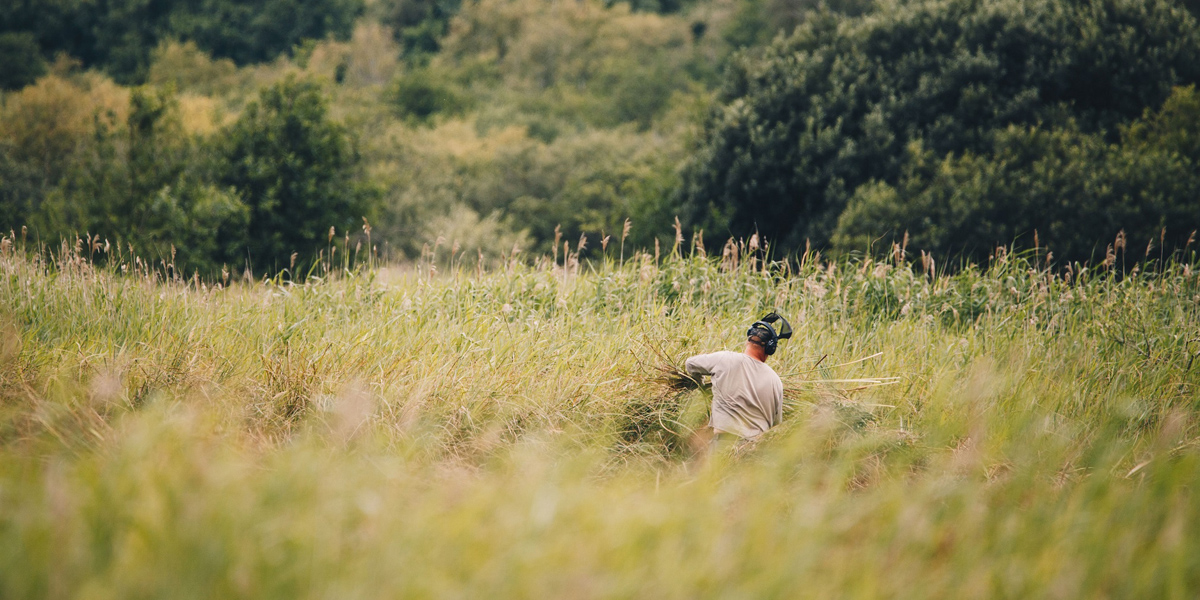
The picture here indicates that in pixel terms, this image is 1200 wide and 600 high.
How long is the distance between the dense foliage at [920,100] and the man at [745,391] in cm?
1136

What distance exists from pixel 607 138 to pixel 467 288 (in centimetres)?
2589

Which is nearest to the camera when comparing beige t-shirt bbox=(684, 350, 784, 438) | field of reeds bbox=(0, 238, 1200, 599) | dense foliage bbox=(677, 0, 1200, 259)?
field of reeds bbox=(0, 238, 1200, 599)

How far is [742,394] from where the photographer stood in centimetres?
490

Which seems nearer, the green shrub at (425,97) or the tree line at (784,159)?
the tree line at (784,159)

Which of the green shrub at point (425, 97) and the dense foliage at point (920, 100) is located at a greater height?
the dense foliage at point (920, 100)

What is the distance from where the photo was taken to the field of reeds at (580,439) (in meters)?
2.38

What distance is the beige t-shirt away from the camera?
4902 mm

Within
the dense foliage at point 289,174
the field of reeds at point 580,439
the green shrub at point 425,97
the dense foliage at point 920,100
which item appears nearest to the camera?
the field of reeds at point 580,439

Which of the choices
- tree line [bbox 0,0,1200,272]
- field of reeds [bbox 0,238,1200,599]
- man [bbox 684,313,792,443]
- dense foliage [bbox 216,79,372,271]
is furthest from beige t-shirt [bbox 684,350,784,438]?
dense foliage [bbox 216,79,372,271]

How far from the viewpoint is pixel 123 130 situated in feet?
63.4

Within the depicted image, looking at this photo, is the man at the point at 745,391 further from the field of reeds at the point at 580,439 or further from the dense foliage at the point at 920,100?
the dense foliage at the point at 920,100

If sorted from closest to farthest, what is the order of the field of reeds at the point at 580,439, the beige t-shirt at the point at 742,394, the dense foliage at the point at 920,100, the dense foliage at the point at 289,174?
the field of reeds at the point at 580,439, the beige t-shirt at the point at 742,394, the dense foliage at the point at 920,100, the dense foliage at the point at 289,174

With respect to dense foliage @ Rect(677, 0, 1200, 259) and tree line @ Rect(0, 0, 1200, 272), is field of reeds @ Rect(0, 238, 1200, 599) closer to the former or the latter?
tree line @ Rect(0, 0, 1200, 272)

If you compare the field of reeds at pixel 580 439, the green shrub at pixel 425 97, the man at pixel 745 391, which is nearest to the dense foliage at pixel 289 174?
the field of reeds at pixel 580 439
